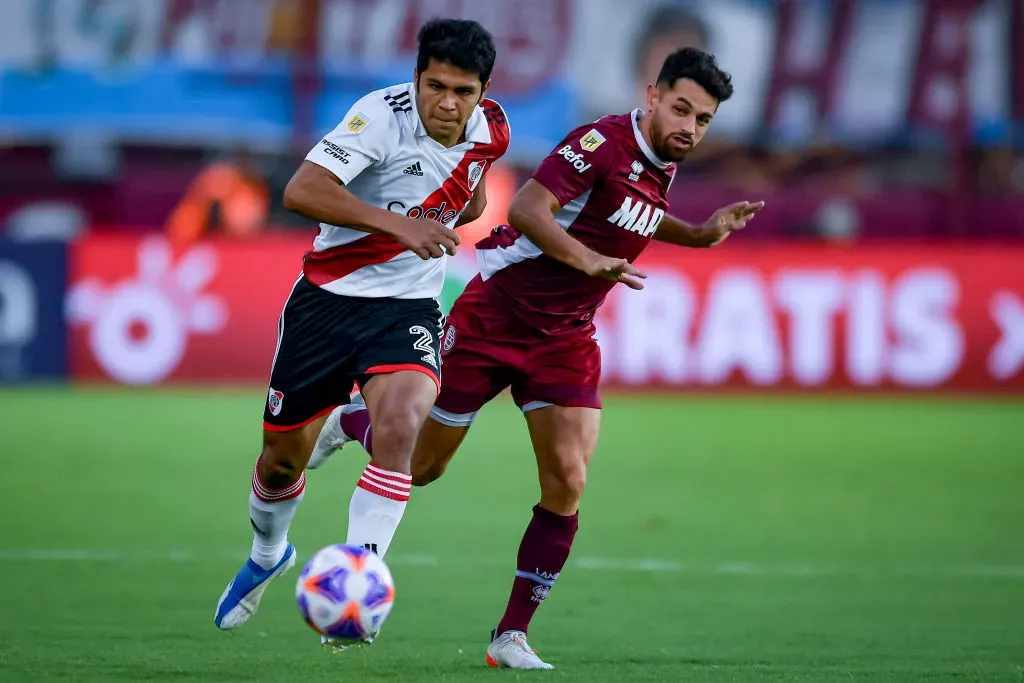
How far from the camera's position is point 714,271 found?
16.0 metres

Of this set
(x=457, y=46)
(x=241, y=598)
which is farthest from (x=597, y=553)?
(x=457, y=46)

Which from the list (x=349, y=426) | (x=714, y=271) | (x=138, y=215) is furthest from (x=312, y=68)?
(x=349, y=426)

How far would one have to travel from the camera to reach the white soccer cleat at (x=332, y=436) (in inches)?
271

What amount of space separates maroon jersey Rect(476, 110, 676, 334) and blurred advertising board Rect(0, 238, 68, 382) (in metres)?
10.2

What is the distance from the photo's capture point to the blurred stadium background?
658 cm

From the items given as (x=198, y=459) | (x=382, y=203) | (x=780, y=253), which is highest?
(x=382, y=203)

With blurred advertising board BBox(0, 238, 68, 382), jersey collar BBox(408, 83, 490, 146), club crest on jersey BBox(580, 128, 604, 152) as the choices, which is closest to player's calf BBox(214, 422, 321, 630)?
jersey collar BBox(408, 83, 490, 146)

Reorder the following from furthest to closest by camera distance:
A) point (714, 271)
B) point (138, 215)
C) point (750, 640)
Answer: point (138, 215)
point (714, 271)
point (750, 640)

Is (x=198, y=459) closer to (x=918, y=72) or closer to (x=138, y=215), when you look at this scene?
(x=138, y=215)

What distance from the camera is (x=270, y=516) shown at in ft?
21.0

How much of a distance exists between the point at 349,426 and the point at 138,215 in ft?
42.8

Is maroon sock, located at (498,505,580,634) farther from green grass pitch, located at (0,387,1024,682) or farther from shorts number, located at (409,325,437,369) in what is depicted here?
shorts number, located at (409,325,437,369)

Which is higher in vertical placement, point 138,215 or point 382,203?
point 382,203

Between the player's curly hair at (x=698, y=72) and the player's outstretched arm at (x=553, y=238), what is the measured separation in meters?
0.67
